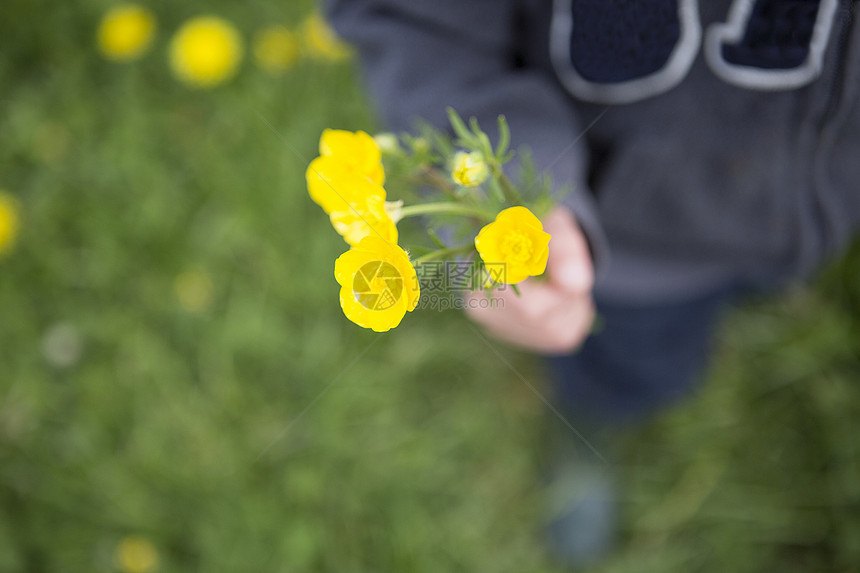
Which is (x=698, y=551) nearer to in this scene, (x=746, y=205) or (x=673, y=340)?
(x=673, y=340)

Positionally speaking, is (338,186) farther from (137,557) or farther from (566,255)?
(137,557)

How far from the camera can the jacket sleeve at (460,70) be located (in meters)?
0.55

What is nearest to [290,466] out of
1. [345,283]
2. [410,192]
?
[410,192]

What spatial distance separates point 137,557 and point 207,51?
949 millimetres

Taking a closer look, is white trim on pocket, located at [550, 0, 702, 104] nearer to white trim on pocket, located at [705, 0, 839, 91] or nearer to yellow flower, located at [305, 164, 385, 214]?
white trim on pocket, located at [705, 0, 839, 91]

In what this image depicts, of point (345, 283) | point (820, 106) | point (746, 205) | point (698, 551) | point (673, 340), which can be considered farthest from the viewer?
point (698, 551)

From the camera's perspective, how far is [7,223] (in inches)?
48.9

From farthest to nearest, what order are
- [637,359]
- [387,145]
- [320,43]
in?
[320,43] < [637,359] < [387,145]

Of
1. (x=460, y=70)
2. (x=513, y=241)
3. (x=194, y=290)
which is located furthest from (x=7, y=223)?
(x=513, y=241)

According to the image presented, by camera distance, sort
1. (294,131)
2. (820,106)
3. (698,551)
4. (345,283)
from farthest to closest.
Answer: (294,131) → (698,551) → (820,106) → (345,283)

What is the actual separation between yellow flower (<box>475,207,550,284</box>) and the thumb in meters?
0.21

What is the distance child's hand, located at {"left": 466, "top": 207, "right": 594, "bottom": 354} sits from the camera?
47 cm

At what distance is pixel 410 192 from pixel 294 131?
837 mm

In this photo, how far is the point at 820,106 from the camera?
1.36ft
